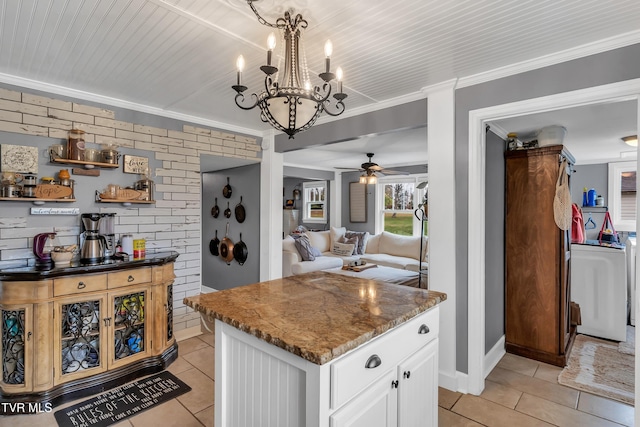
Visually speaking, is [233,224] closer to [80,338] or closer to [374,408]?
[80,338]

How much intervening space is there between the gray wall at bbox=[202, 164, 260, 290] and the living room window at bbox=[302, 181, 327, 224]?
3.20 meters

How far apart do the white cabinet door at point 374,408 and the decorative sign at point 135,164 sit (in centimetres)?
286

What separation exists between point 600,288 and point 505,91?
262 cm

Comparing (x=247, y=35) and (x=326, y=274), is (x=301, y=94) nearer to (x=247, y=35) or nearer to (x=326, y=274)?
(x=247, y=35)

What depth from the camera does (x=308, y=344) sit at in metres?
1.08

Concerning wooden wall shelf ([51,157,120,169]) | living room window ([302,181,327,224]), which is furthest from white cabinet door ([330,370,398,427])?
living room window ([302,181,327,224])

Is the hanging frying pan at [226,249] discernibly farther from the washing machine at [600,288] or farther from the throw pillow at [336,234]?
the washing machine at [600,288]

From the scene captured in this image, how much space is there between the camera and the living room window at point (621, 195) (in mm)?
4883

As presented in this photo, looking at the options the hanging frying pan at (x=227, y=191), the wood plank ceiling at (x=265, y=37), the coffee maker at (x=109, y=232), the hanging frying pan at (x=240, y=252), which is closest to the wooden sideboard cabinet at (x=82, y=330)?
the coffee maker at (x=109, y=232)

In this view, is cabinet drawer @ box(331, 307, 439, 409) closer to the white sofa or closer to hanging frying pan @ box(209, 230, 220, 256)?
the white sofa

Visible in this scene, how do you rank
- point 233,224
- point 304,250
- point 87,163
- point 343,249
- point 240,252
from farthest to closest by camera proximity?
point 343,249, point 304,250, point 233,224, point 240,252, point 87,163

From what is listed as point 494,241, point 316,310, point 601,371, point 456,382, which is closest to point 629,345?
point 601,371

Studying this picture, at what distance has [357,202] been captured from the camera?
24.1 ft

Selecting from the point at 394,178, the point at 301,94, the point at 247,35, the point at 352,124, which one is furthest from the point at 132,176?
the point at 394,178
